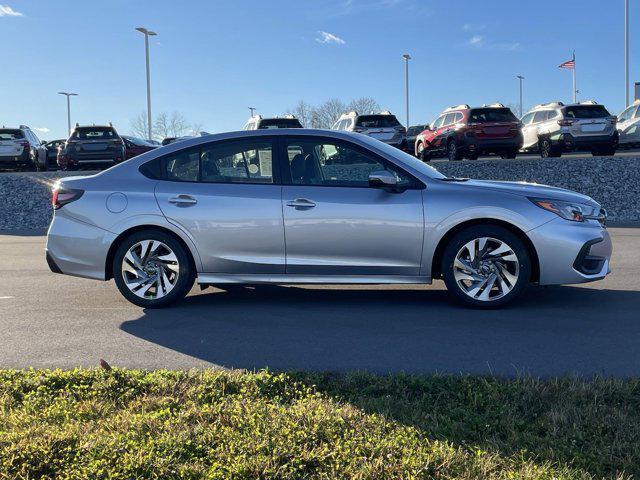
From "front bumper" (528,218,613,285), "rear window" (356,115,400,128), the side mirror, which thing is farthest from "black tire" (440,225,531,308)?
"rear window" (356,115,400,128)

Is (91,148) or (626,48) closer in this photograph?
(91,148)

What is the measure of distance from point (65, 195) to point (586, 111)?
18427 mm

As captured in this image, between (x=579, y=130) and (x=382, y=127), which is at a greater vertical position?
(x=382, y=127)

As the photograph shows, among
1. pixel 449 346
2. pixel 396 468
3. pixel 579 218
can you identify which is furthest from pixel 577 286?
pixel 396 468

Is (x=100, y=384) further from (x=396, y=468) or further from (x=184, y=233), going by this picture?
(x=184, y=233)

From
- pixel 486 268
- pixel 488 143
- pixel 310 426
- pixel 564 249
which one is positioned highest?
pixel 488 143

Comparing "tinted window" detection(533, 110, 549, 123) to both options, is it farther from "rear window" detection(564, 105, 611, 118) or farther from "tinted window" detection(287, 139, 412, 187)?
"tinted window" detection(287, 139, 412, 187)

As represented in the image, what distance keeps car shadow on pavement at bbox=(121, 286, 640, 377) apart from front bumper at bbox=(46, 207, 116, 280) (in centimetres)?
68

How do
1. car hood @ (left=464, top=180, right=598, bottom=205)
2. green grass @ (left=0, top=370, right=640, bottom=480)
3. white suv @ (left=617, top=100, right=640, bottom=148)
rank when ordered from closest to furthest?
green grass @ (left=0, top=370, right=640, bottom=480)
car hood @ (left=464, top=180, right=598, bottom=205)
white suv @ (left=617, top=100, right=640, bottom=148)

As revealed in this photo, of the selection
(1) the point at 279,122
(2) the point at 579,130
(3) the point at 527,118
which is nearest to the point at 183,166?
(2) the point at 579,130

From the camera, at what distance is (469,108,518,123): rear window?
21.2 meters

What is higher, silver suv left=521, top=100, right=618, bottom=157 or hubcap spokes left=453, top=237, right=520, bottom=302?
silver suv left=521, top=100, right=618, bottom=157

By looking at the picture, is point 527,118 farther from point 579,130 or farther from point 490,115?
point 490,115

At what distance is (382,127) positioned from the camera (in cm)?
2453
